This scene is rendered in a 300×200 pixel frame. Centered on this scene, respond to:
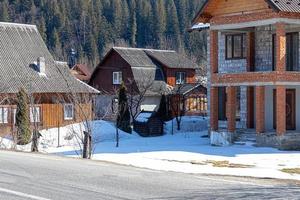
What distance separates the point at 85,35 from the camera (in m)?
137

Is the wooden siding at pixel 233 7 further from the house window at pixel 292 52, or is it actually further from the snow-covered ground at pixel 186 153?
the snow-covered ground at pixel 186 153

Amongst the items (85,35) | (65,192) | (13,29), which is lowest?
(65,192)

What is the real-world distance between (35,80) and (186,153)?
751 inches

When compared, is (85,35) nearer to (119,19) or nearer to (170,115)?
(119,19)

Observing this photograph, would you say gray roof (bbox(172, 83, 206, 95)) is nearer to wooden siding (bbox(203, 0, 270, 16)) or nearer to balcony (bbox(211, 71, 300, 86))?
wooden siding (bbox(203, 0, 270, 16))

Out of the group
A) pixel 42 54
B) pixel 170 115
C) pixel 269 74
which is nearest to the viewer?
pixel 269 74

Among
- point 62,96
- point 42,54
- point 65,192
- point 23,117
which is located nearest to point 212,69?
point 23,117

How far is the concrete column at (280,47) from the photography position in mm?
28766

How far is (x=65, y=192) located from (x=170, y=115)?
1571 inches

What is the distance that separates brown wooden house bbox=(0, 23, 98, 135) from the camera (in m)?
40.5

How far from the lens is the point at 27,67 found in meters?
44.5

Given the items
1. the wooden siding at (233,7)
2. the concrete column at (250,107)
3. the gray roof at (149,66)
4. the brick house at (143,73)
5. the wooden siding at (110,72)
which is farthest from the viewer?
the wooden siding at (110,72)

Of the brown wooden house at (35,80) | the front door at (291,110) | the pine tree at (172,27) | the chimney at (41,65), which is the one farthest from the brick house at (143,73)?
the pine tree at (172,27)

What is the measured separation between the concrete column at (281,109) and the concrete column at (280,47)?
3.25ft
